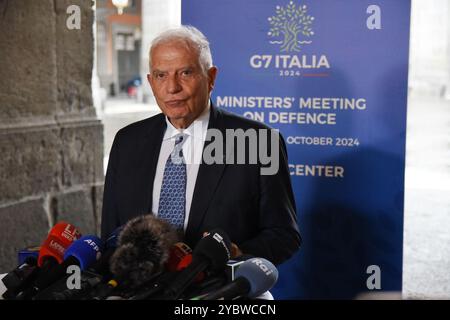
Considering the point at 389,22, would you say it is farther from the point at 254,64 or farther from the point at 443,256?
the point at 443,256

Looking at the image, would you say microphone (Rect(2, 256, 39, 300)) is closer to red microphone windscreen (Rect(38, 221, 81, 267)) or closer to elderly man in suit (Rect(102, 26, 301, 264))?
red microphone windscreen (Rect(38, 221, 81, 267))

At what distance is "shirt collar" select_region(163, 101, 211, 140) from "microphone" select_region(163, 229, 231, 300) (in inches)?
29.7

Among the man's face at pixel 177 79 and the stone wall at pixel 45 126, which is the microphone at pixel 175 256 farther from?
the stone wall at pixel 45 126

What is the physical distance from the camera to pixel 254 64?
128 inches

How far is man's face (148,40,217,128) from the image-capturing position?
2.23 m

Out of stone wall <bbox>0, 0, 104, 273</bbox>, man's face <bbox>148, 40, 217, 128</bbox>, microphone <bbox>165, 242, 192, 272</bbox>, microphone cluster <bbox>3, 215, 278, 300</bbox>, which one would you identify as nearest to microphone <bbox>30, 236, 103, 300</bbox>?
microphone cluster <bbox>3, 215, 278, 300</bbox>

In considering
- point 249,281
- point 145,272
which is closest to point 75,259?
point 145,272

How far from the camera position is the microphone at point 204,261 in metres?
1.46

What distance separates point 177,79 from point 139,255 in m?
0.89

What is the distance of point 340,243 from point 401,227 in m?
0.35
